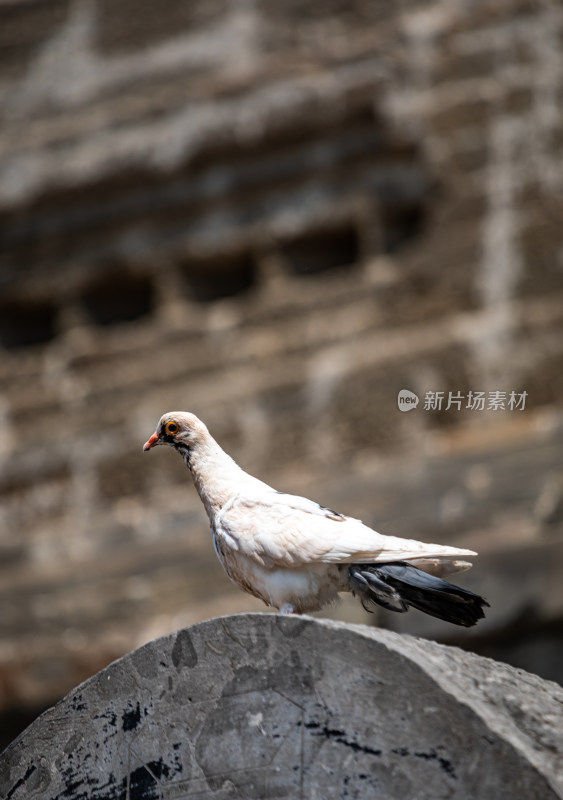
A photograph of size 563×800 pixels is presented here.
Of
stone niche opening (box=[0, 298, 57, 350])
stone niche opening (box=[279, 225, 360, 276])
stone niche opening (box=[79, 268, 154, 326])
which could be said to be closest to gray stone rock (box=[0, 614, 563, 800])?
stone niche opening (box=[279, 225, 360, 276])

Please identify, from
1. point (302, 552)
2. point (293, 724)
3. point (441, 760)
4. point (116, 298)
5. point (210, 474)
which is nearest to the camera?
point (441, 760)

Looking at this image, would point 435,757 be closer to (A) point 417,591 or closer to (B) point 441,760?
(B) point 441,760

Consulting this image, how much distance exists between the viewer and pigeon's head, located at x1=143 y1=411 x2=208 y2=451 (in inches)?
102

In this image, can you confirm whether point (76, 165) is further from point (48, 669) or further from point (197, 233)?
point (48, 669)

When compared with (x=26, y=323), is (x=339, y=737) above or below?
below

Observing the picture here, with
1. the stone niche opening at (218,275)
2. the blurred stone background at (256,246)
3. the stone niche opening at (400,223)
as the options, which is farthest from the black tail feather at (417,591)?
the stone niche opening at (218,275)

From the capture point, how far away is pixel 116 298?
7910 mm

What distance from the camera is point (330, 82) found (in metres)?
7.30

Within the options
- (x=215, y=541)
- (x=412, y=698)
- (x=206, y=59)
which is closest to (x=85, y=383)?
(x=206, y=59)

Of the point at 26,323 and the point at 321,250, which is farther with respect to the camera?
the point at 26,323

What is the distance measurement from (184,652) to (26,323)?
615 cm

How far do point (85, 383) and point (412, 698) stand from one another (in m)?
5.82

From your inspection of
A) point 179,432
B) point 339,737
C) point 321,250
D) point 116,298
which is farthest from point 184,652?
point 116,298

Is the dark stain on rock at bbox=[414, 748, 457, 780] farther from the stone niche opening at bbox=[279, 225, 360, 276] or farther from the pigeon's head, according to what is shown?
the stone niche opening at bbox=[279, 225, 360, 276]
